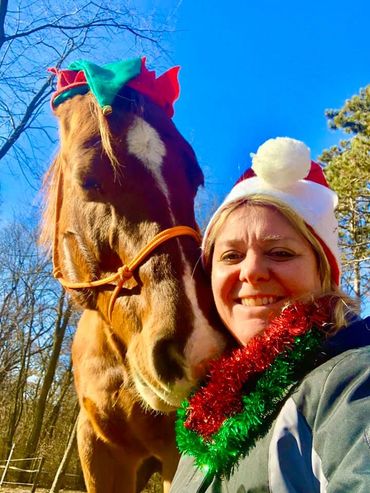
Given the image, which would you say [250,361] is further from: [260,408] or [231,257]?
[231,257]

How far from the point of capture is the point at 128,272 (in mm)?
2113

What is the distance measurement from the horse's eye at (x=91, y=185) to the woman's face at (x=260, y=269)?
45.9 inches

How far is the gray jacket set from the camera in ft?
2.56

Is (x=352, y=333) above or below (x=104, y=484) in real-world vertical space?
above

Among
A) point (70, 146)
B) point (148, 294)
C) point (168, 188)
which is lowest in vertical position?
point (148, 294)

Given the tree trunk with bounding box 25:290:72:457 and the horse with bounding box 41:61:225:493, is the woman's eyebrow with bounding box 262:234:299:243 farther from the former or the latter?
the tree trunk with bounding box 25:290:72:457

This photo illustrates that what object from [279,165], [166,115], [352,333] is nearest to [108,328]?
[166,115]

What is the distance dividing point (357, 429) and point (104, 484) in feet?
8.31

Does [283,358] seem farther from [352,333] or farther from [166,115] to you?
[166,115]

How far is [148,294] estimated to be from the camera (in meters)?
1.98

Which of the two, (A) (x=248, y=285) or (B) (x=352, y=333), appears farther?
(A) (x=248, y=285)

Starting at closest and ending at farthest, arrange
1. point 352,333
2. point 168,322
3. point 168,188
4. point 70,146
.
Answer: point 352,333 → point 168,322 → point 168,188 → point 70,146

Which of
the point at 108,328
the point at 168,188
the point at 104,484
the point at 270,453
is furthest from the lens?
the point at 104,484

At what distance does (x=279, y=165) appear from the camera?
144cm
